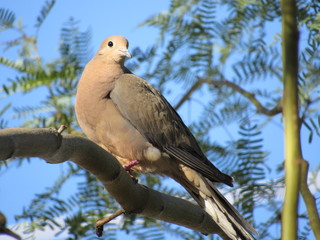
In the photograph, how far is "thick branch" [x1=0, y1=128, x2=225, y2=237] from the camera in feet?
2.11

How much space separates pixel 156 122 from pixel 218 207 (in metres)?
0.41

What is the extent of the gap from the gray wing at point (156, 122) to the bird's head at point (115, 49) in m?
0.08

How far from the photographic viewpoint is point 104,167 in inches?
37.7

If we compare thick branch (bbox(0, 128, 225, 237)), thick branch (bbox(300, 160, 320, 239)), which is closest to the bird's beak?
thick branch (bbox(0, 128, 225, 237))

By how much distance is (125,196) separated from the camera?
1.14 meters

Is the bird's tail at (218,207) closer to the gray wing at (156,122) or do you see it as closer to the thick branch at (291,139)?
the gray wing at (156,122)

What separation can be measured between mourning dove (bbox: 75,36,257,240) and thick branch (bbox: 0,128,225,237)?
0.14 m

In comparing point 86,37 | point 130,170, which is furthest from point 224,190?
point 86,37

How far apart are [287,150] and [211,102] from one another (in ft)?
5.11

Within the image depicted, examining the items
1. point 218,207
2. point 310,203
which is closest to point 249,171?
point 218,207

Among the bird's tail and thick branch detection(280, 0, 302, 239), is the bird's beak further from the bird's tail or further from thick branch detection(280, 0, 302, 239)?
thick branch detection(280, 0, 302, 239)

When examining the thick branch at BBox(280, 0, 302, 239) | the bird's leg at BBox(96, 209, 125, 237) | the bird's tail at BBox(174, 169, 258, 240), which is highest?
the bird's tail at BBox(174, 169, 258, 240)

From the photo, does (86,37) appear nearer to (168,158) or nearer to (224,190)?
(168,158)

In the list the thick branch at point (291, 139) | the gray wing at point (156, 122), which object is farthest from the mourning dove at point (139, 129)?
the thick branch at point (291, 139)
